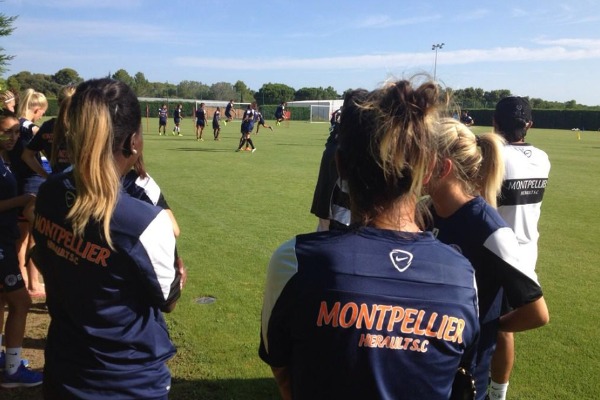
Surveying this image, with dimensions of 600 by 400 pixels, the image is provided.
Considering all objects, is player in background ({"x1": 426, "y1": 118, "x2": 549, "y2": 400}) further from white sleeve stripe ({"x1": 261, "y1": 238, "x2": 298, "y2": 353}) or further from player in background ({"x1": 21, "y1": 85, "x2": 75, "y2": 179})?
player in background ({"x1": 21, "y1": 85, "x2": 75, "y2": 179})

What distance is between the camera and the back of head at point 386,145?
1.39 m

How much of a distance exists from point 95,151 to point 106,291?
0.55 meters

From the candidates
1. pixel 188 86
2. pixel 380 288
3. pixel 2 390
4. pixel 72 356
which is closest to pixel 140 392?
pixel 72 356

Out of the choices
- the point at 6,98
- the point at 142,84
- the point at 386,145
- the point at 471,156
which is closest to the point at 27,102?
the point at 6,98

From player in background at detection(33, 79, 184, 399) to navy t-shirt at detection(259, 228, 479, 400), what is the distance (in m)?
0.72

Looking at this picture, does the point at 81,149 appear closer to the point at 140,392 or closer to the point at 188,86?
the point at 140,392

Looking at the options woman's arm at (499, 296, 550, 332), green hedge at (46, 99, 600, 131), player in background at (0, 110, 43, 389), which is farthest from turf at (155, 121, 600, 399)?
green hedge at (46, 99, 600, 131)

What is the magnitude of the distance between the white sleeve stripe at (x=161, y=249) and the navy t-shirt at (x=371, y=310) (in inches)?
26.1

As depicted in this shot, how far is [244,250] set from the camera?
7277 millimetres

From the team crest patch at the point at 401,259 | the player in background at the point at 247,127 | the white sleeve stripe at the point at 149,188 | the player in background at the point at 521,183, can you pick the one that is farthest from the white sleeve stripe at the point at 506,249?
the player in background at the point at 247,127

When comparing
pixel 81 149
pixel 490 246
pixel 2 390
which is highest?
pixel 81 149

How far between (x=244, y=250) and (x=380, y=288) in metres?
6.05

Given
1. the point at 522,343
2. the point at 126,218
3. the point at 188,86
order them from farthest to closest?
the point at 188,86
the point at 522,343
the point at 126,218

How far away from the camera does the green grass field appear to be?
402cm
